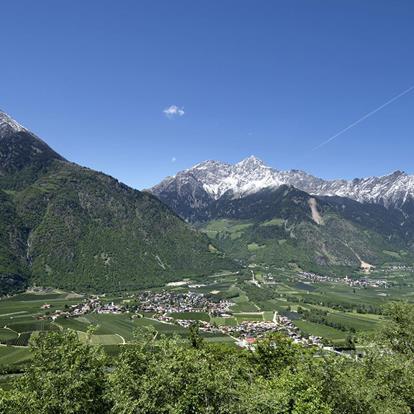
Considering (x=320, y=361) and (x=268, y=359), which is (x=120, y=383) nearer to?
(x=320, y=361)

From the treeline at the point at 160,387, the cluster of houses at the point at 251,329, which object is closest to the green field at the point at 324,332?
the cluster of houses at the point at 251,329

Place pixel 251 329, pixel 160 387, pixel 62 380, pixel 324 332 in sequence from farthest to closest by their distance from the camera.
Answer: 1. pixel 324 332
2. pixel 251 329
3. pixel 160 387
4. pixel 62 380

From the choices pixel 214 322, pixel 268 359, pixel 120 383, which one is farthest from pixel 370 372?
pixel 214 322

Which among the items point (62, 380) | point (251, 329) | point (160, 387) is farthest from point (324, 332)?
point (62, 380)

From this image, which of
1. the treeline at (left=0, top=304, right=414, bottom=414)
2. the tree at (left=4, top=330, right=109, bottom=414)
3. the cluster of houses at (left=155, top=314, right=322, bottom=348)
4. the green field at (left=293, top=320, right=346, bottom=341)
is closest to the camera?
the tree at (left=4, top=330, right=109, bottom=414)

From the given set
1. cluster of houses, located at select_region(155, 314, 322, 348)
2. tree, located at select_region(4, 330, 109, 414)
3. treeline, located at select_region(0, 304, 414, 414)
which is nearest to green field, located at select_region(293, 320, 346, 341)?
cluster of houses, located at select_region(155, 314, 322, 348)

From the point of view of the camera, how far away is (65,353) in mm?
34812

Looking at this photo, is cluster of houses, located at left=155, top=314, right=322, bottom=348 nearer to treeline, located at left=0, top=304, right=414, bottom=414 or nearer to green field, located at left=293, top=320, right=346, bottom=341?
green field, located at left=293, top=320, right=346, bottom=341

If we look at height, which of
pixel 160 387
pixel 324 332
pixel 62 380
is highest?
pixel 160 387

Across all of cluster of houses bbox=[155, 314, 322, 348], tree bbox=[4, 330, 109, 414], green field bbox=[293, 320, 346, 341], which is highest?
tree bbox=[4, 330, 109, 414]

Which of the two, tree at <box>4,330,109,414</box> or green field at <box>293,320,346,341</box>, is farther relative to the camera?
green field at <box>293,320,346,341</box>

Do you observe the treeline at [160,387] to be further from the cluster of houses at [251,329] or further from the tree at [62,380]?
the cluster of houses at [251,329]

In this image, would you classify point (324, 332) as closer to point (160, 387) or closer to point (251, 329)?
point (251, 329)

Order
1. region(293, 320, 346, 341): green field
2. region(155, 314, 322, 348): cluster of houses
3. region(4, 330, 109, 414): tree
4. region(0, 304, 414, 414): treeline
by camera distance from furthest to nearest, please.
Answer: region(293, 320, 346, 341): green field < region(155, 314, 322, 348): cluster of houses < region(0, 304, 414, 414): treeline < region(4, 330, 109, 414): tree
